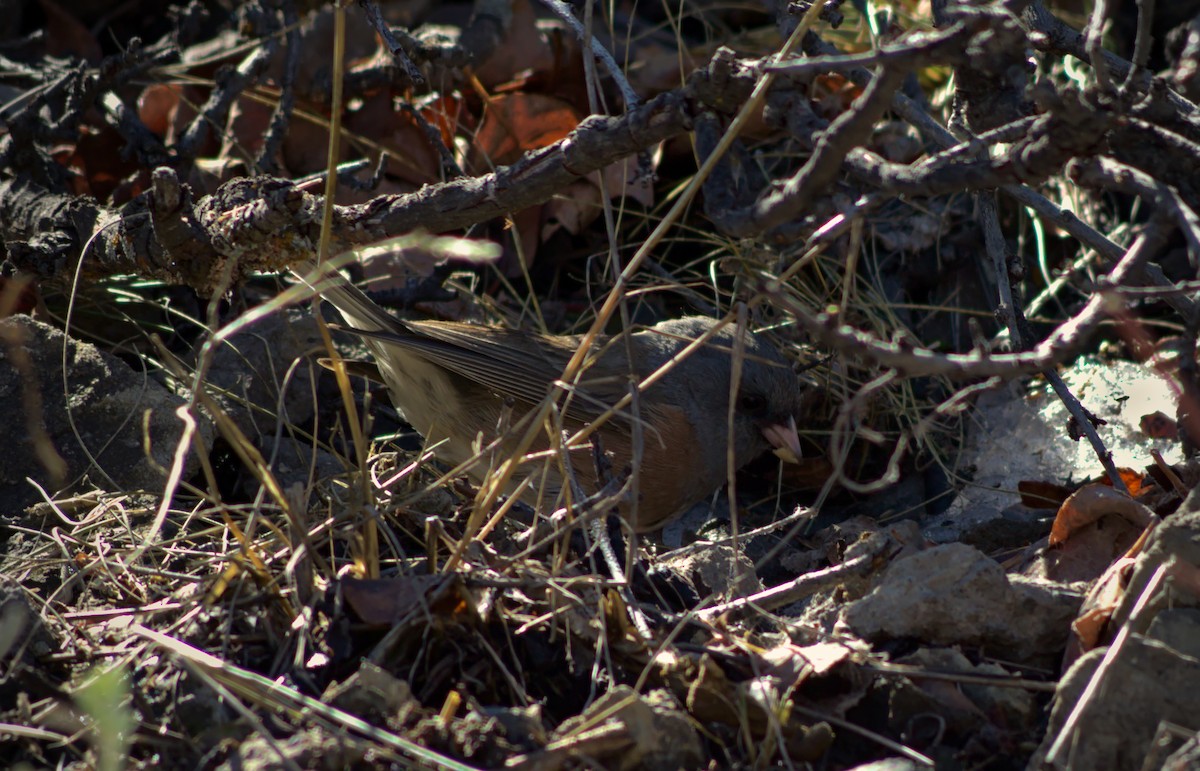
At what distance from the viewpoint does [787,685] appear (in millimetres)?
1795

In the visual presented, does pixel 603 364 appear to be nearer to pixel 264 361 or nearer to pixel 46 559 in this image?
pixel 264 361

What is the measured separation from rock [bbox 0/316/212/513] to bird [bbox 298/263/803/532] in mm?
618

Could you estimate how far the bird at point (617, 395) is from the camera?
3172 mm

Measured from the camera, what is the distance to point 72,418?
2818 mm

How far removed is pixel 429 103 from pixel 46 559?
2174mm

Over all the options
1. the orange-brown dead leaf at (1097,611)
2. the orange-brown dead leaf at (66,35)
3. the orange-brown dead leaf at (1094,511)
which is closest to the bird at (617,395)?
the orange-brown dead leaf at (1094,511)

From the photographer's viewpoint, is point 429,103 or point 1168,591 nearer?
point 1168,591

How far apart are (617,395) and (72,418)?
155cm

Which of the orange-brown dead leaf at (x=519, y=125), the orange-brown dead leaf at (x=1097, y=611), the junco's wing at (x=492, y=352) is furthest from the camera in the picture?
the orange-brown dead leaf at (x=519, y=125)

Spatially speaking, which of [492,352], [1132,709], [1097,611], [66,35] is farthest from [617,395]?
[66,35]

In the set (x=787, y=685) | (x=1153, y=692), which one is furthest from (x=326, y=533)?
(x=1153, y=692)

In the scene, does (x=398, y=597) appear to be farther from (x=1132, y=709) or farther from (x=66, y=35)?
(x=66, y=35)

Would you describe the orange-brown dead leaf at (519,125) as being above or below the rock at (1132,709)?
above

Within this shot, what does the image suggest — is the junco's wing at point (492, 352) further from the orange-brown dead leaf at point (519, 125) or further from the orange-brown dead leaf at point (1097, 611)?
the orange-brown dead leaf at point (1097, 611)
